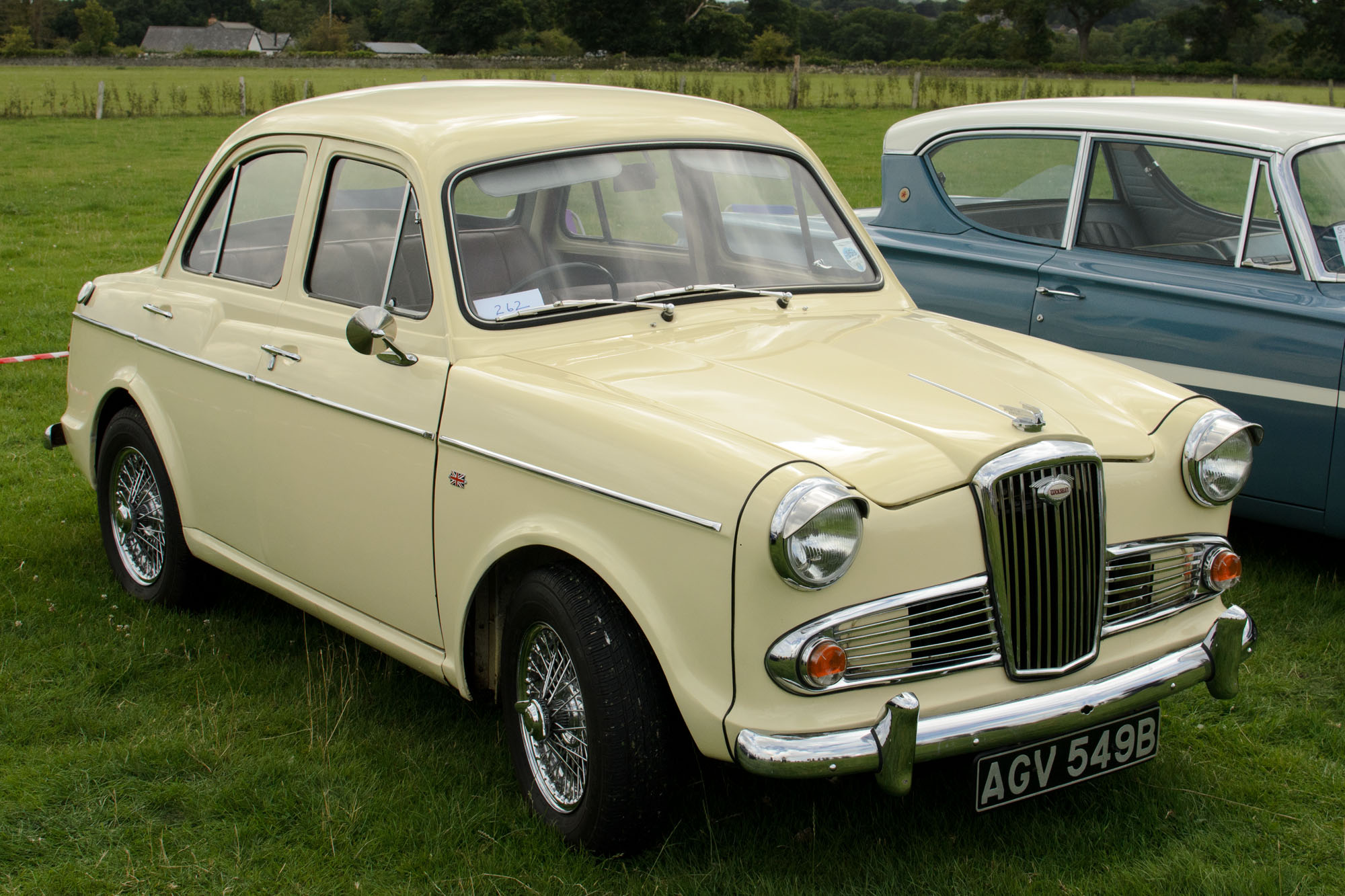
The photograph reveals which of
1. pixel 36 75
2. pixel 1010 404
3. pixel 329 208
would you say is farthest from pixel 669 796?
pixel 36 75

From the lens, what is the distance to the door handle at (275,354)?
3.78 m

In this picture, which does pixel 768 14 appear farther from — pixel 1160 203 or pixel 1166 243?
pixel 1166 243

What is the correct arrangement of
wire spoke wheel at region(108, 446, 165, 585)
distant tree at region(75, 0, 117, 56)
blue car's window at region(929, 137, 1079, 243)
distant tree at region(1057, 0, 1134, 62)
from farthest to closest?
distant tree at region(75, 0, 117, 56) → distant tree at region(1057, 0, 1134, 62) → blue car's window at region(929, 137, 1079, 243) → wire spoke wheel at region(108, 446, 165, 585)

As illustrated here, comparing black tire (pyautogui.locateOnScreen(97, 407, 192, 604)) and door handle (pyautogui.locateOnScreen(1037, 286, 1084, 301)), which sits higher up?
door handle (pyautogui.locateOnScreen(1037, 286, 1084, 301))

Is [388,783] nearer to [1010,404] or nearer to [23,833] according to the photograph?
[23,833]

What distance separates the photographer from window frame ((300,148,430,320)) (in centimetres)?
351

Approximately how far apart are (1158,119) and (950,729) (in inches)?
147

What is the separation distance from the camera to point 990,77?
125 ft

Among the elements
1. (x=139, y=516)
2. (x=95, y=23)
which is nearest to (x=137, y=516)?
(x=139, y=516)

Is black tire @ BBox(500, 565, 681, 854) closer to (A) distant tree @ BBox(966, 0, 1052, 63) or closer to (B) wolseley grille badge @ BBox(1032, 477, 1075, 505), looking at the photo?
(B) wolseley grille badge @ BBox(1032, 477, 1075, 505)

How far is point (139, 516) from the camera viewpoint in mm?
4723

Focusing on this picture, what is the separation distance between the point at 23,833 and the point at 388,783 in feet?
3.09

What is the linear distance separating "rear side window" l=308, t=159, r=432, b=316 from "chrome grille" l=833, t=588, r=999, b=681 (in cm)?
160

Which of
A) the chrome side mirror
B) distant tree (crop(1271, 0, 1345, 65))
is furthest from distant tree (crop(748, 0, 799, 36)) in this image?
the chrome side mirror
